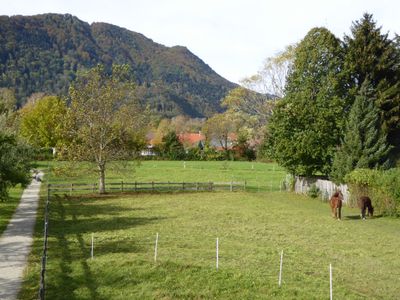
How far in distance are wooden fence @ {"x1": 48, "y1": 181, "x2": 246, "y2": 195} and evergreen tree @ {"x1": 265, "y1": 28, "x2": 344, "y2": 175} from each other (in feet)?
21.5

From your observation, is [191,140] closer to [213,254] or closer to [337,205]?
[337,205]

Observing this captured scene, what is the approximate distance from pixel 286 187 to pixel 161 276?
31775mm

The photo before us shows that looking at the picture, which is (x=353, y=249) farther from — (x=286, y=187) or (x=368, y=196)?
(x=286, y=187)

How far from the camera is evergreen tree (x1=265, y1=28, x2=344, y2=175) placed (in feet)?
127

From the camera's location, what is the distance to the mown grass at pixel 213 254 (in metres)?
13.4

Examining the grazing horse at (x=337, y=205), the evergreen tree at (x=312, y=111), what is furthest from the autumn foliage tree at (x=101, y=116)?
the grazing horse at (x=337, y=205)

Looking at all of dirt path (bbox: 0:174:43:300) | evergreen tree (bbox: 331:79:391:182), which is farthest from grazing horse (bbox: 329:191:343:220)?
dirt path (bbox: 0:174:43:300)

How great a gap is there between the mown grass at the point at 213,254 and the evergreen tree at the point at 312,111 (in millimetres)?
8706

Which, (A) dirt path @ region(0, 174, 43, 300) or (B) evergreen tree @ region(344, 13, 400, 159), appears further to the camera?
(B) evergreen tree @ region(344, 13, 400, 159)

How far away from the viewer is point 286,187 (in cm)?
4491

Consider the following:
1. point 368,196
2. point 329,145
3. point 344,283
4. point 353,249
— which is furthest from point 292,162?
point 344,283

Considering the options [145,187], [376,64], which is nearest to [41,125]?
[145,187]

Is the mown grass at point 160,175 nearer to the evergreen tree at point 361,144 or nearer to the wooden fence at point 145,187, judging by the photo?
the wooden fence at point 145,187

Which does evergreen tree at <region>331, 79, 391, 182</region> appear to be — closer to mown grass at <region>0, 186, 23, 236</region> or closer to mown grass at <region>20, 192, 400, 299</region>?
mown grass at <region>20, 192, 400, 299</region>
